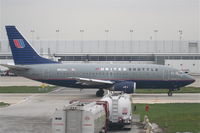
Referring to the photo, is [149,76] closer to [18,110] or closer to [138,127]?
[18,110]

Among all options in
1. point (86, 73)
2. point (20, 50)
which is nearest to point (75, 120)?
point (86, 73)

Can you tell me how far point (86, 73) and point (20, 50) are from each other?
25.7ft

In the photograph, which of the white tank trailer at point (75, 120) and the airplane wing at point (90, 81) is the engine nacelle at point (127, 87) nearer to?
the airplane wing at point (90, 81)

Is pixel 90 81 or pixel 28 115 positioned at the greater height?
pixel 90 81

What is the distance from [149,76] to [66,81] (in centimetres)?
927

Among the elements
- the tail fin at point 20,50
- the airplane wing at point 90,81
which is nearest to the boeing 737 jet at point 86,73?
the tail fin at point 20,50

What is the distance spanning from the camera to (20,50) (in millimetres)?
51469

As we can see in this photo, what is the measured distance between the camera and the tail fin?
51469 millimetres

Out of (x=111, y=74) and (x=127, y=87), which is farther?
(x=111, y=74)

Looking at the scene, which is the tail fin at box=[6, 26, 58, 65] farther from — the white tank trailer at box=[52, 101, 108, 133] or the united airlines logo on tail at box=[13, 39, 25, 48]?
the white tank trailer at box=[52, 101, 108, 133]

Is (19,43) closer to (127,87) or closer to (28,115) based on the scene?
(127,87)

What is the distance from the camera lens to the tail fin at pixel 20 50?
2026 inches

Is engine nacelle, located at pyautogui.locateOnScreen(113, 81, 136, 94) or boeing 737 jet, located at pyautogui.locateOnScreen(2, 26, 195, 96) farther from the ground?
boeing 737 jet, located at pyautogui.locateOnScreen(2, 26, 195, 96)

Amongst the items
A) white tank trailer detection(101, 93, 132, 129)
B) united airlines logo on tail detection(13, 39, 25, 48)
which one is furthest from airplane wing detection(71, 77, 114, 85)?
white tank trailer detection(101, 93, 132, 129)
